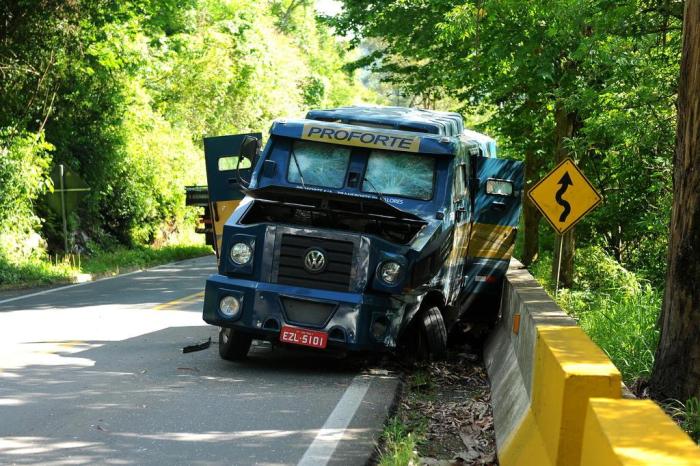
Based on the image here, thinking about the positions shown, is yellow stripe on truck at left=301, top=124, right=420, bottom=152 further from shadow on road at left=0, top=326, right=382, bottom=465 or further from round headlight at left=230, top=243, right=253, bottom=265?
shadow on road at left=0, top=326, right=382, bottom=465

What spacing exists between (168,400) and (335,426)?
158 centimetres

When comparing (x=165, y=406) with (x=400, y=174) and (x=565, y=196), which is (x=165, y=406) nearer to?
(x=400, y=174)

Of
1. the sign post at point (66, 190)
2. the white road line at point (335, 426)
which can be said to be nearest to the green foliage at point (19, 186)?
the sign post at point (66, 190)

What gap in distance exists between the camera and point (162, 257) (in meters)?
33.0

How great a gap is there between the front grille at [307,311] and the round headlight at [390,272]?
57cm

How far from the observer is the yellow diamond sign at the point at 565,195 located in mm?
13938

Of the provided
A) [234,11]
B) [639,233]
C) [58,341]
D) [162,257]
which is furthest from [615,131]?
[234,11]

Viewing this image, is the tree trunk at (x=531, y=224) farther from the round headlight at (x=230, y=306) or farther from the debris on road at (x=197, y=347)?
the round headlight at (x=230, y=306)

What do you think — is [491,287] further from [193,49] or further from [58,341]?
[193,49]

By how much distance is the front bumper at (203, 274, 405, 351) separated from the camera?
10.3 m

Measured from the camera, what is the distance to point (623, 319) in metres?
11.6

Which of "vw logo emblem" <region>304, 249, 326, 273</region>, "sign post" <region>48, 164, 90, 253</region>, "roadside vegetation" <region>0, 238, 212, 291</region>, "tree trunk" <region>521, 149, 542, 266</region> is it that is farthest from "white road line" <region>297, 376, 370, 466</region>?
"sign post" <region>48, 164, 90, 253</region>

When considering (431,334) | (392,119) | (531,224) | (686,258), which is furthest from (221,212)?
(531,224)

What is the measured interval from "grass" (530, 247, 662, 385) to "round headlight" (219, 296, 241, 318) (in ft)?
11.5
